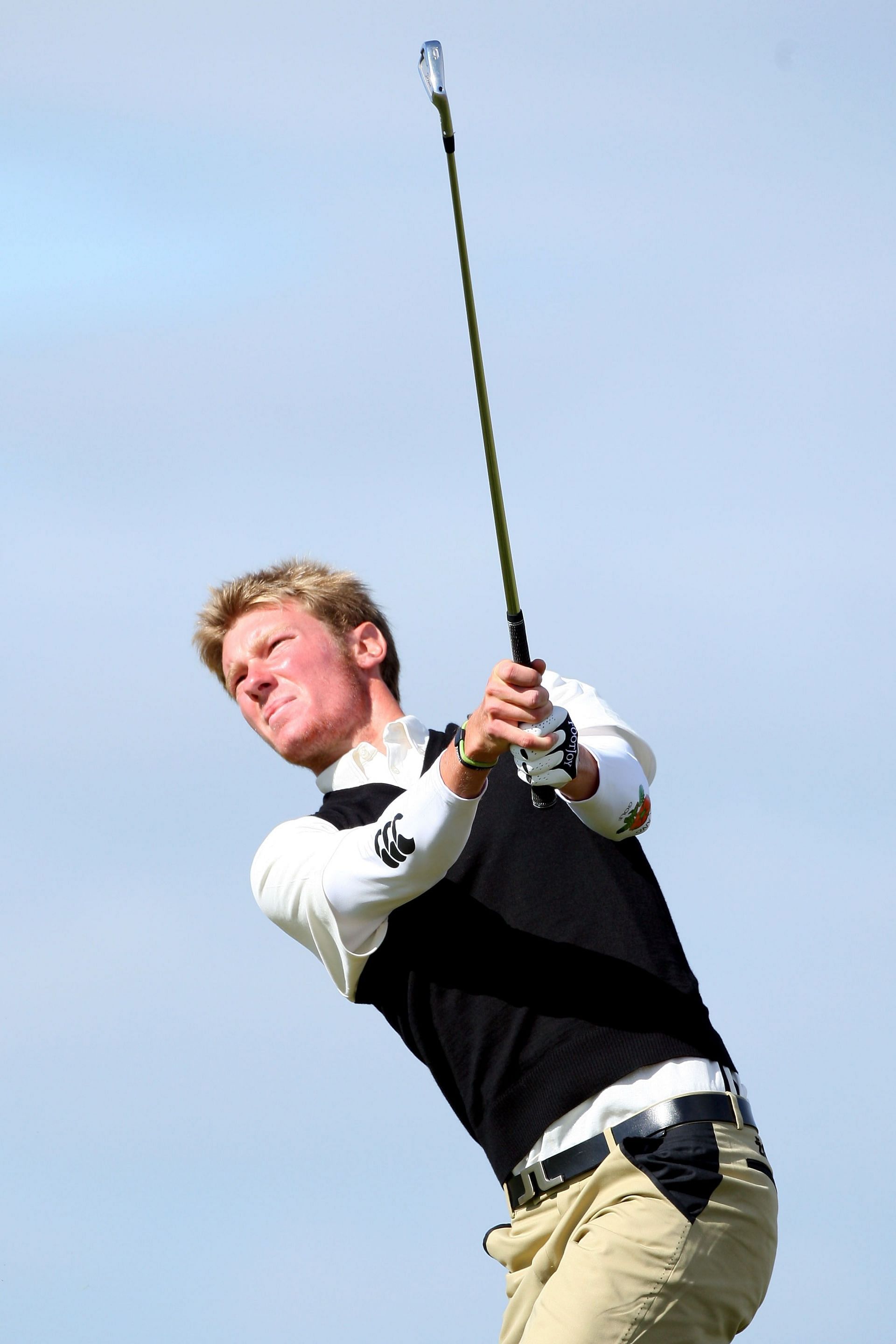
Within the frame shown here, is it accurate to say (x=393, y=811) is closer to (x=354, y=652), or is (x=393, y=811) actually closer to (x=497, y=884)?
(x=497, y=884)

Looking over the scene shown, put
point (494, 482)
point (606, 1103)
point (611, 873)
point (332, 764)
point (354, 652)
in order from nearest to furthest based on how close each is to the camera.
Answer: point (494, 482) < point (606, 1103) < point (611, 873) < point (332, 764) < point (354, 652)

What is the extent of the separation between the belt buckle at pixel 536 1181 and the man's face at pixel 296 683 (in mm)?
1805

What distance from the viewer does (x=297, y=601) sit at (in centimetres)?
669

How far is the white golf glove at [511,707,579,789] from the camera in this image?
454 centimetres

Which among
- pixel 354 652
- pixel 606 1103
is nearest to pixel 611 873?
pixel 606 1103

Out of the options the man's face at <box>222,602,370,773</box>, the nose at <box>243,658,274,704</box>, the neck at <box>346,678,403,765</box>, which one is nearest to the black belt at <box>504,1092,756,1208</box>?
the neck at <box>346,678,403,765</box>

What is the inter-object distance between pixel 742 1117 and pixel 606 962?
580 millimetres

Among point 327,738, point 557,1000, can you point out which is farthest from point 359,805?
point 557,1000

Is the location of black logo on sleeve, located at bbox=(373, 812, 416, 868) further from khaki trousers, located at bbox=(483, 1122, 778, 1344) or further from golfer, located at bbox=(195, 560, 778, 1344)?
khaki trousers, located at bbox=(483, 1122, 778, 1344)

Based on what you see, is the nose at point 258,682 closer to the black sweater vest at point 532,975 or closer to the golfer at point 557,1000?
the golfer at point 557,1000

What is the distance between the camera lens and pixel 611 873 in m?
5.20

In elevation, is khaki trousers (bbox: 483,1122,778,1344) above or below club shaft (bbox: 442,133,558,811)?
below

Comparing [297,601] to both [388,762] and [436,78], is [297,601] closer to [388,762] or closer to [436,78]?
[388,762]

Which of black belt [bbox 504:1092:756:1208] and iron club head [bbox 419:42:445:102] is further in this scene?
black belt [bbox 504:1092:756:1208]
